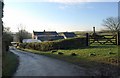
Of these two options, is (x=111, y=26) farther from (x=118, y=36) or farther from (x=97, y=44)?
(x=118, y=36)

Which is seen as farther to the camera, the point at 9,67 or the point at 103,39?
the point at 103,39

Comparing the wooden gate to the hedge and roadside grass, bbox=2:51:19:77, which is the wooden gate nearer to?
the hedge

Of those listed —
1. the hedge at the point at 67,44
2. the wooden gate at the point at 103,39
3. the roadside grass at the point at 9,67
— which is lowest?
the roadside grass at the point at 9,67

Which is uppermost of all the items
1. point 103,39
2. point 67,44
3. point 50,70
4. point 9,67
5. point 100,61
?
point 103,39

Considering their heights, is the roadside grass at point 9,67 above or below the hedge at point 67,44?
below

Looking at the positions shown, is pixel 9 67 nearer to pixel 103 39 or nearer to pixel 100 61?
pixel 100 61

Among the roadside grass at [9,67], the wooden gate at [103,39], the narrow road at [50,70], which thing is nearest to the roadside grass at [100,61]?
the narrow road at [50,70]

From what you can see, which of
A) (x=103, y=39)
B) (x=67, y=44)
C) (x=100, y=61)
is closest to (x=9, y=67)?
(x=100, y=61)

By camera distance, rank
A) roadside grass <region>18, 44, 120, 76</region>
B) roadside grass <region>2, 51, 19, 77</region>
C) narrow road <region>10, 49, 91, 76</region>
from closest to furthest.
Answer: narrow road <region>10, 49, 91, 76</region>, roadside grass <region>18, 44, 120, 76</region>, roadside grass <region>2, 51, 19, 77</region>

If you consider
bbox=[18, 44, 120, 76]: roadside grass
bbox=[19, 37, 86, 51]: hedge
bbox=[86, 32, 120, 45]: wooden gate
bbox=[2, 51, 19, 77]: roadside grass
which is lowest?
bbox=[2, 51, 19, 77]: roadside grass

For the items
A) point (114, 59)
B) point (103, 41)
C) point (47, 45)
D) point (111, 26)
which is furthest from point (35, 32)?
point (114, 59)

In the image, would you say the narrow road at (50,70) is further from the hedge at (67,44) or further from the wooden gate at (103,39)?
the hedge at (67,44)

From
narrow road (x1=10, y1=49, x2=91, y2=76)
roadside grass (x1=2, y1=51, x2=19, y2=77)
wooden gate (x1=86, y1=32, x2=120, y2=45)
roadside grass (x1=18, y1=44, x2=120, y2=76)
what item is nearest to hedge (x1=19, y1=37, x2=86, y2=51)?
wooden gate (x1=86, y1=32, x2=120, y2=45)

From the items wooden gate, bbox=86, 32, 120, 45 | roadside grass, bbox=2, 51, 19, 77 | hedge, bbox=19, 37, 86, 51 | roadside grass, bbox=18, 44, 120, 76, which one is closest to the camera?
roadside grass, bbox=18, 44, 120, 76
